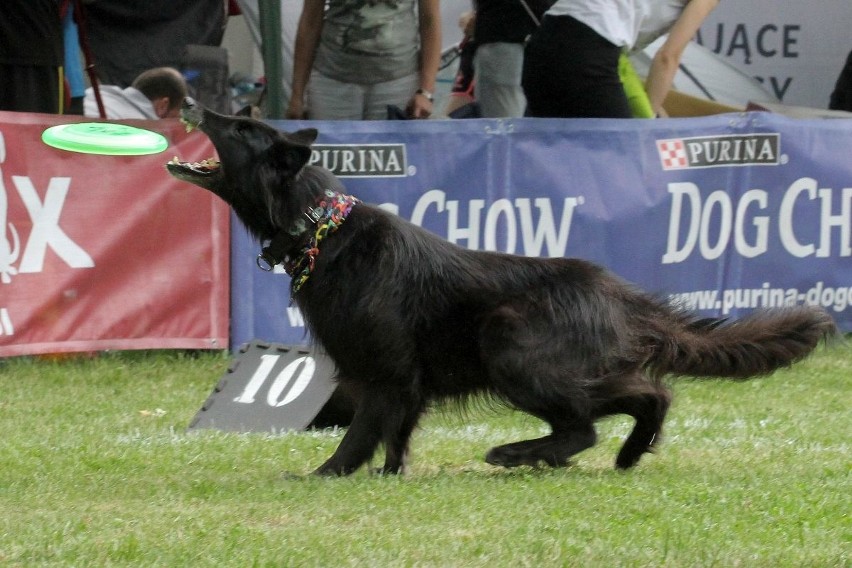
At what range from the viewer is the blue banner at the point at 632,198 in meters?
7.71

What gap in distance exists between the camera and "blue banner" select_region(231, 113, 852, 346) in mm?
7707

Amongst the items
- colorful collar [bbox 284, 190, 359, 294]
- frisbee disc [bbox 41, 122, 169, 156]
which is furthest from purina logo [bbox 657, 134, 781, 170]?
colorful collar [bbox 284, 190, 359, 294]

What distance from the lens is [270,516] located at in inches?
166

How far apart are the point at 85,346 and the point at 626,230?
320 centimetres

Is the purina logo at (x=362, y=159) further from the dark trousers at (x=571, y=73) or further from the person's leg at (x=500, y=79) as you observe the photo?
the person's leg at (x=500, y=79)

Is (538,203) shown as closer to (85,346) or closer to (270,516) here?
(85,346)

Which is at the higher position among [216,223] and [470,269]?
[470,269]

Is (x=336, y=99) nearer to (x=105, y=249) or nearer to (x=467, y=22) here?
(x=105, y=249)

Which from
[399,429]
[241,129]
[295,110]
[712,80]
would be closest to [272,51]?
[295,110]

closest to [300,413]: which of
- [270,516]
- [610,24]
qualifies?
[270,516]

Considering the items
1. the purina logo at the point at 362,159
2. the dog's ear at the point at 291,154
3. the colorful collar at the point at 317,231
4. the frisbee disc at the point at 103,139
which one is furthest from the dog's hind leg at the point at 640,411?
the purina logo at the point at 362,159

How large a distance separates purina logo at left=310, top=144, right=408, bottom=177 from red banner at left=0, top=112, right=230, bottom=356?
0.64 m

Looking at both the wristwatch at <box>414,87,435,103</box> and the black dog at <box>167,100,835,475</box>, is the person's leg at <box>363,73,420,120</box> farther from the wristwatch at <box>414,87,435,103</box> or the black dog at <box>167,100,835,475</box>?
the black dog at <box>167,100,835,475</box>

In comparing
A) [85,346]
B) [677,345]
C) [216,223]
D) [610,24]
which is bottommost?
[85,346]
